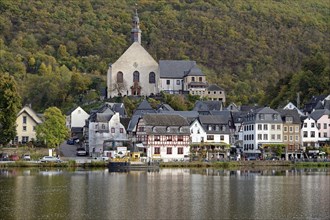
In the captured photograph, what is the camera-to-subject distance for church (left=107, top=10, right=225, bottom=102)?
108125 millimetres

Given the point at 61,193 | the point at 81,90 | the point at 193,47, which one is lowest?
the point at 61,193

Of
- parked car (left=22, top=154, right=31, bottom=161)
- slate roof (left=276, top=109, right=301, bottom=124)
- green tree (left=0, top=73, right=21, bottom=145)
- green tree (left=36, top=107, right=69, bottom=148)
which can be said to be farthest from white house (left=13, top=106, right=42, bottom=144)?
slate roof (left=276, top=109, right=301, bottom=124)

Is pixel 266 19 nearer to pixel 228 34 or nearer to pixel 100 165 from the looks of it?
pixel 228 34

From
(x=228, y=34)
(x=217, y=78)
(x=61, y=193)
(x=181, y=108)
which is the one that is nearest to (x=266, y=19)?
(x=228, y=34)

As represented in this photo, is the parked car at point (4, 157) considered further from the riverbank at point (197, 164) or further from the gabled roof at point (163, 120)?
the gabled roof at point (163, 120)

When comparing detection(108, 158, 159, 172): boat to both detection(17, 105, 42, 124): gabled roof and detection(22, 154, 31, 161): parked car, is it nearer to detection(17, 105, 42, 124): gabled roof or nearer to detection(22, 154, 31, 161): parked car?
detection(22, 154, 31, 161): parked car

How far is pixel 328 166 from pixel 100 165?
23.1 metres

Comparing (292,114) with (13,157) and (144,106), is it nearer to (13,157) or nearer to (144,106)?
(144,106)

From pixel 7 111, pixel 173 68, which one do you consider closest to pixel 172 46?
pixel 173 68

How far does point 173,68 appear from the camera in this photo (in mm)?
109688

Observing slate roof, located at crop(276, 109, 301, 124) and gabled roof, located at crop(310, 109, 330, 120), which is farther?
gabled roof, located at crop(310, 109, 330, 120)

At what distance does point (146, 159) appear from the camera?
267ft

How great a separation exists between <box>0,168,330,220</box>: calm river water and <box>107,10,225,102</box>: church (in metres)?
43.8

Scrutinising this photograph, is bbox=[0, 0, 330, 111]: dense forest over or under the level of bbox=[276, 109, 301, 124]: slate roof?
over
